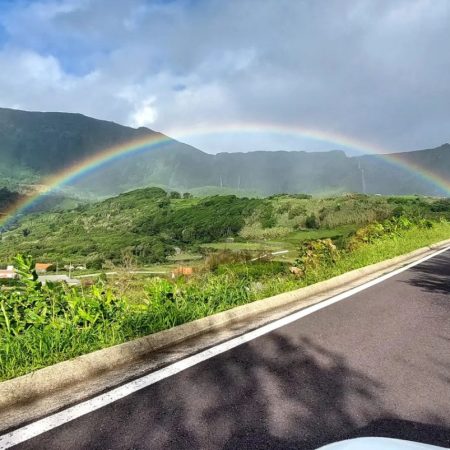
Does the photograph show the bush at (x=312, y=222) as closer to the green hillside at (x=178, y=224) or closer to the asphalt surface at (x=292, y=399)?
the green hillside at (x=178, y=224)

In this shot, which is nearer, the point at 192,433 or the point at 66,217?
the point at 192,433

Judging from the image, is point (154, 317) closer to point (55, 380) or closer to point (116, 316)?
point (116, 316)

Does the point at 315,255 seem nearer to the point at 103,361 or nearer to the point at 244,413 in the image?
the point at 103,361

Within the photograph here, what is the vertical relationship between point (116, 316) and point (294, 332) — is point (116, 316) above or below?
above

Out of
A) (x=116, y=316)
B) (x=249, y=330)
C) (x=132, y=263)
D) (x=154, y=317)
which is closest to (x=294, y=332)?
(x=249, y=330)

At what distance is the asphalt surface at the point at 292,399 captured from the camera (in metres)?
2.55

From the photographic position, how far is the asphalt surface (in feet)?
8.38

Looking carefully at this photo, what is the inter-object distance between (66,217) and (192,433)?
209m

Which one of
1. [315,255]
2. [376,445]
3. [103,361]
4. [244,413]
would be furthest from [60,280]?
[315,255]

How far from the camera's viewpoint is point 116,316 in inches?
184

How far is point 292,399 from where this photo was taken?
10.2ft

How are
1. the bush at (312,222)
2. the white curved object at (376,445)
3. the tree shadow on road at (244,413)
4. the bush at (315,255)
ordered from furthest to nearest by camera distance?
the bush at (312,222), the bush at (315,255), the tree shadow on road at (244,413), the white curved object at (376,445)

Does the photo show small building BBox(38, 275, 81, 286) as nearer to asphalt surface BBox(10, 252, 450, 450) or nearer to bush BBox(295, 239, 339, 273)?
asphalt surface BBox(10, 252, 450, 450)

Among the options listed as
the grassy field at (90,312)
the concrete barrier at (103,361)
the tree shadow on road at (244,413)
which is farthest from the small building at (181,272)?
the tree shadow on road at (244,413)
